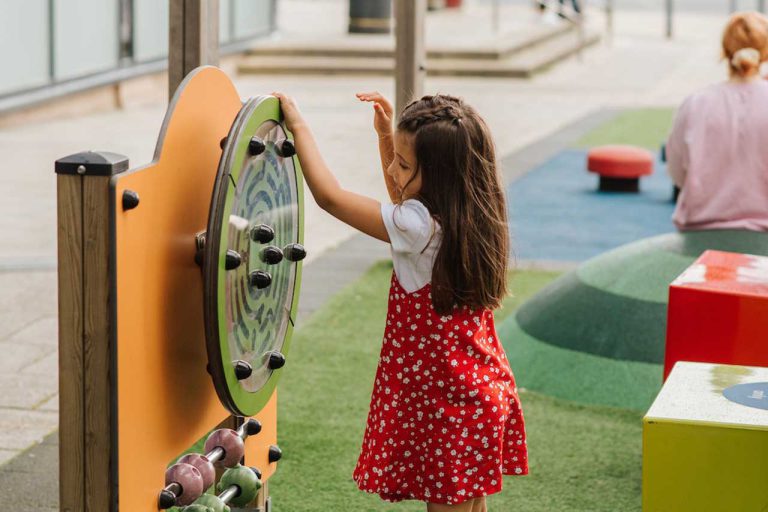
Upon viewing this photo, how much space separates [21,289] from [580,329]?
10.7 ft

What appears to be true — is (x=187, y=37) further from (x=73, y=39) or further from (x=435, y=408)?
(x=73, y=39)

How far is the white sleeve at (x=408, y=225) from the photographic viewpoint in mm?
3354

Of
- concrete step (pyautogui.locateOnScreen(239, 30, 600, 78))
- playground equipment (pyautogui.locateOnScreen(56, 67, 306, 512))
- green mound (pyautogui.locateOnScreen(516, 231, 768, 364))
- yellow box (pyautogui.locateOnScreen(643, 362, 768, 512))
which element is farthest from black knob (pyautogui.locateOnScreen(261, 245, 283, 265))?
concrete step (pyautogui.locateOnScreen(239, 30, 600, 78))

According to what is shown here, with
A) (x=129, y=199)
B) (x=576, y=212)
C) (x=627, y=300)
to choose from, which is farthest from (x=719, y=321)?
(x=576, y=212)

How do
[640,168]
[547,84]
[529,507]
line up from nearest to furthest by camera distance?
[529,507]
[640,168]
[547,84]

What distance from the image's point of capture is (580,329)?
19.9 ft

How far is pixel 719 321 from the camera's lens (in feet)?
15.3

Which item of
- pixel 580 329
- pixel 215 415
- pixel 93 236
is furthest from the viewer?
pixel 580 329

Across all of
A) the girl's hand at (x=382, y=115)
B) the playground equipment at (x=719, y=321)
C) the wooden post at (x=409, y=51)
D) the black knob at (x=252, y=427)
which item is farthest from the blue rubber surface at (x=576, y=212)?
the girl's hand at (x=382, y=115)

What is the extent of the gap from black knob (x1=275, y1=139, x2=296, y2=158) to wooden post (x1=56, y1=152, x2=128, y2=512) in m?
0.66

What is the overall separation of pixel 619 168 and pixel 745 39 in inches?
249

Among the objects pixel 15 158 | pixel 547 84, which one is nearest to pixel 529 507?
pixel 15 158

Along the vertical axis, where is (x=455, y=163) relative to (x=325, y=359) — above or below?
above

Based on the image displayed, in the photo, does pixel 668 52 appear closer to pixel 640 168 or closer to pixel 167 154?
pixel 640 168
